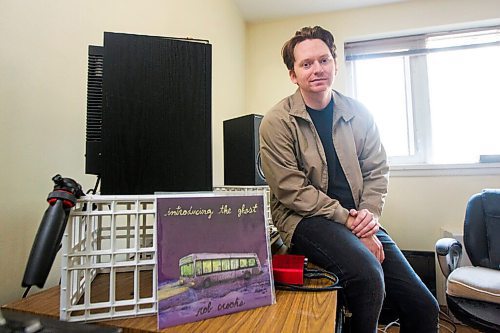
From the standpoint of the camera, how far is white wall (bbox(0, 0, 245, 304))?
0.75 metres

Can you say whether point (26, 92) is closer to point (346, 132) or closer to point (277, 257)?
point (277, 257)

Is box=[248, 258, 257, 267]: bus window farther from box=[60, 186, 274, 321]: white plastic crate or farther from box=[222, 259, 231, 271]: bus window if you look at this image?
box=[60, 186, 274, 321]: white plastic crate

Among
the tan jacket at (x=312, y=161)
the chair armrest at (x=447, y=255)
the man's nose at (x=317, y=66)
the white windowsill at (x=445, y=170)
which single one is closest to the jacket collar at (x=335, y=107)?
the tan jacket at (x=312, y=161)

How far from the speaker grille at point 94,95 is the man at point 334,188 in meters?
0.48

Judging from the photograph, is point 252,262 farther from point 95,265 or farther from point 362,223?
point 362,223

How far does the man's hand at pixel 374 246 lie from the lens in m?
0.90

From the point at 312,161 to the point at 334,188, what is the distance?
0.13 meters

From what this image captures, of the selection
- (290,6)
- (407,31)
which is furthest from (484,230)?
(290,6)

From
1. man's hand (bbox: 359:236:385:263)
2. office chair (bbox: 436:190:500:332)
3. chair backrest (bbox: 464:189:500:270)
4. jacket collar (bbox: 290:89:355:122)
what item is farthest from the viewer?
chair backrest (bbox: 464:189:500:270)

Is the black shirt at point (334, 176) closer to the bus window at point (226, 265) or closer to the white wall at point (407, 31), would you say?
the bus window at point (226, 265)

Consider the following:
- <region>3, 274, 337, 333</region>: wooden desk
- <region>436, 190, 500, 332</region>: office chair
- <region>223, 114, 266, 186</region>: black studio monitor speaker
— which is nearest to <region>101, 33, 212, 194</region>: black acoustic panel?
<region>3, 274, 337, 333</region>: wooden desk

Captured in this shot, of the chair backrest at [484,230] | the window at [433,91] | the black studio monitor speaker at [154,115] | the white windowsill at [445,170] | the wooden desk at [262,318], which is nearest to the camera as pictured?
the wooden desk at [262,318]

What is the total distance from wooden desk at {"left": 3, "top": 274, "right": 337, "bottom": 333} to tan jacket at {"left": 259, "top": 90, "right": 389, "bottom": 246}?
0.33 metres

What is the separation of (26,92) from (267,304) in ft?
2.53
